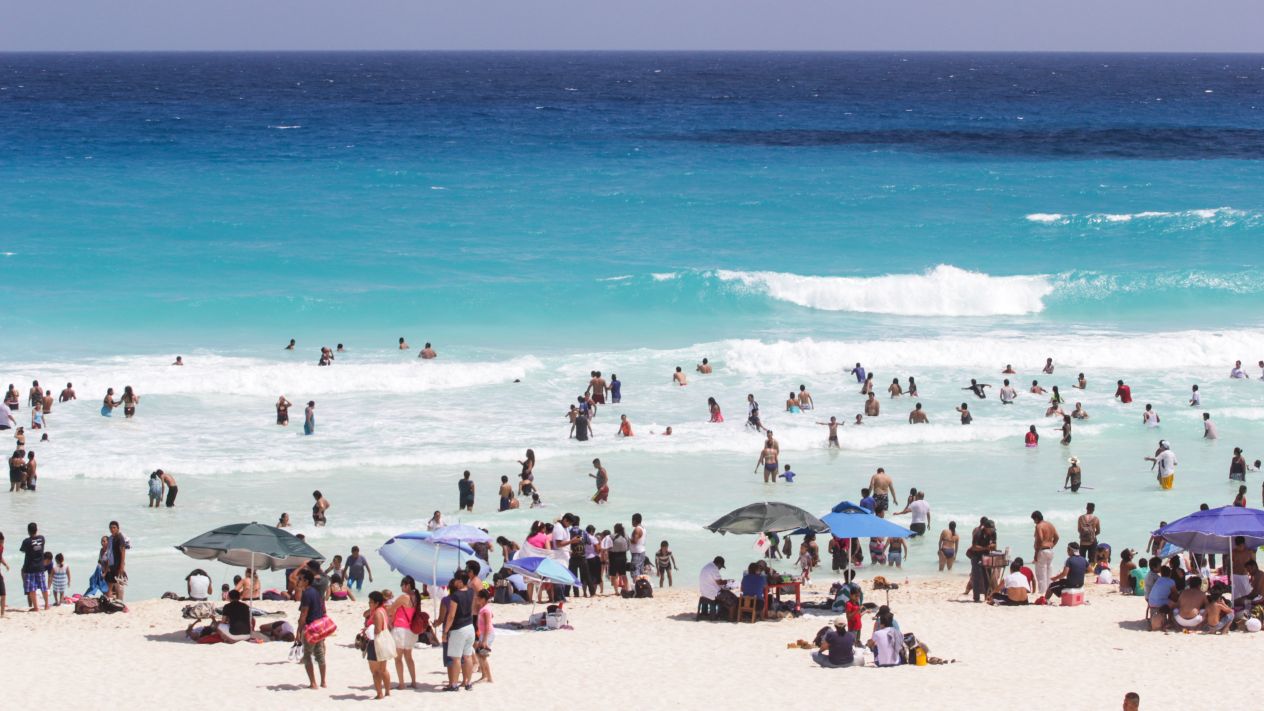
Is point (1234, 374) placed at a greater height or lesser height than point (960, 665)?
greater

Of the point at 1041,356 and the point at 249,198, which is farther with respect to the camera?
the point at 249,198

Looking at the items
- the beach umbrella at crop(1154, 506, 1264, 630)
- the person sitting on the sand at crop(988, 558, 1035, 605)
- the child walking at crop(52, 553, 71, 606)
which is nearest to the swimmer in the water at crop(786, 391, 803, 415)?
the person sitting on the sand at crop(988, 558, 1035, 605)

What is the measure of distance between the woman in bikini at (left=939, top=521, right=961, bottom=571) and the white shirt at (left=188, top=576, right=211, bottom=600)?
33.5 feet

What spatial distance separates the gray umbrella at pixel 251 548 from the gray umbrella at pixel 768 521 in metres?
5.22

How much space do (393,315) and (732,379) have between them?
1200cm

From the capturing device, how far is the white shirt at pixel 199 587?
666 inches

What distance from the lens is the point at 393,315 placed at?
128 ft

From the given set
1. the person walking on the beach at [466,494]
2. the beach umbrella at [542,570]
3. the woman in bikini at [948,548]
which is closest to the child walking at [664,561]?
the beach umbrella at [542,570]

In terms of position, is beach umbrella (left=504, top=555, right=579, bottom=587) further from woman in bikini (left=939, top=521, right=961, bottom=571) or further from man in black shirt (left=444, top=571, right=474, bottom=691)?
woman in bikini (left=939, top=521, right=961, bottom=571)

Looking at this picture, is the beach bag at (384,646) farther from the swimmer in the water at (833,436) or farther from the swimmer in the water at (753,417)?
the swimmer in the water at (753,417)

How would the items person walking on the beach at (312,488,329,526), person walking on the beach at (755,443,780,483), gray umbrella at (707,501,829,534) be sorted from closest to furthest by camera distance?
gray umbrella at (707,501,829,534) < person walking on the beach at (312,488,329,526) < person walking on the beach at (755,443,780,483)

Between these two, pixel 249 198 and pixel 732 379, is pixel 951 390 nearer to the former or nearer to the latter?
pixel 732 379

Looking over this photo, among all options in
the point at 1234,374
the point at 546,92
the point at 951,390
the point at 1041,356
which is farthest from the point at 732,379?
the point at 546,92

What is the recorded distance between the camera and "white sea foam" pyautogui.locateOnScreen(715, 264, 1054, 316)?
133ft
